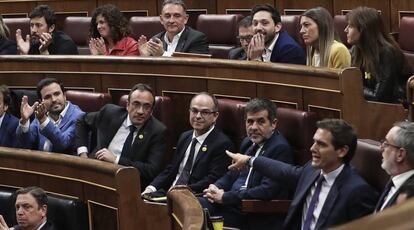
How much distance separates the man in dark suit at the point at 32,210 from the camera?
3.88 feet

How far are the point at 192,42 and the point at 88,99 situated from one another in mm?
247

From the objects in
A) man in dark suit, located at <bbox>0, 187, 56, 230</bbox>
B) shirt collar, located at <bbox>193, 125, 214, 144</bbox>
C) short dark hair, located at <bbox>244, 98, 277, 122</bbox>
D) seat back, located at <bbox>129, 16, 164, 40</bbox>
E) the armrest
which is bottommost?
man in dark suit, located at <bbox>0, 187, 56, 230</bbox>

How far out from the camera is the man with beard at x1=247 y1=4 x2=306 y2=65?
139 cm

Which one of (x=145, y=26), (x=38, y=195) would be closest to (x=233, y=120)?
(x=38, y=195)

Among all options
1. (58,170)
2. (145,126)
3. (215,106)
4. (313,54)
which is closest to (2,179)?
(58,170)

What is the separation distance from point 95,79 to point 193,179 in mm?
438

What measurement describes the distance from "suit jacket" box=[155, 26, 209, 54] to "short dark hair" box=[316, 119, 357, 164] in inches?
27.5

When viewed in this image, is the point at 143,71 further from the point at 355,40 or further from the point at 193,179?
the point at 355,40

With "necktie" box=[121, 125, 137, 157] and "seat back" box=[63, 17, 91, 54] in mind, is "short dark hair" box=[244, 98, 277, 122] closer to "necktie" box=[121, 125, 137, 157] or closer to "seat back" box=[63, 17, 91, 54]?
"necktie" box=[121, 125, 137, 157]

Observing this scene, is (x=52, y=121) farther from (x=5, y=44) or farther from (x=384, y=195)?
(x=384, y=195)

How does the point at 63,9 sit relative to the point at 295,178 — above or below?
above

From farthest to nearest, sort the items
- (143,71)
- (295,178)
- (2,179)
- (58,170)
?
(143,71), (2,179), (58,170), (295,178)

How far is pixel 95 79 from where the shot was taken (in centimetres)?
158

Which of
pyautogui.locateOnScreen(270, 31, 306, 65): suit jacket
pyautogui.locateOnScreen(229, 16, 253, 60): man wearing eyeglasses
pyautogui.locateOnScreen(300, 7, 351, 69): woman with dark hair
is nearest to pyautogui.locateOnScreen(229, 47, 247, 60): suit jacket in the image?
pyautogui.locateOnScreen(229, 16, 253, 60): man wearing eyeglasses
